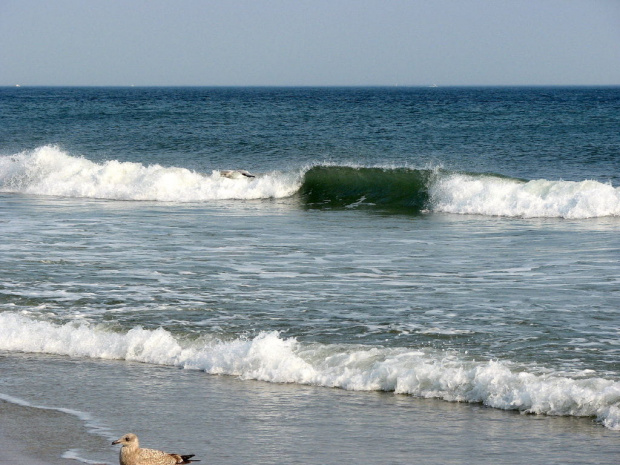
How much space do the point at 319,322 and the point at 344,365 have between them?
1.66 meters

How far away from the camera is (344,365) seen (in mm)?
8844

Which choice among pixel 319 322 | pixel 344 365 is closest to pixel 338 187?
pixel 319 322

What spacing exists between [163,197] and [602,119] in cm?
3349

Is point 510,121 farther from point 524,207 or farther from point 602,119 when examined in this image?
point 524,207

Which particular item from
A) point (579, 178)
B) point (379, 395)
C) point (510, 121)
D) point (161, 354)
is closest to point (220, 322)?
point (161, 354)

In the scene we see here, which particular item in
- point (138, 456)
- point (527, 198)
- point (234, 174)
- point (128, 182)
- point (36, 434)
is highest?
point (527, 198)

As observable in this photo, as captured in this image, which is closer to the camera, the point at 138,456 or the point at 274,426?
the point at 138,456

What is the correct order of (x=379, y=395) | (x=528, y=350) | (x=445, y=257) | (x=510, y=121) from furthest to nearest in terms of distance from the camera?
(x=510, y=121) < (x=445, y=257) < (x=528, y=350) < (x=379, y=395)

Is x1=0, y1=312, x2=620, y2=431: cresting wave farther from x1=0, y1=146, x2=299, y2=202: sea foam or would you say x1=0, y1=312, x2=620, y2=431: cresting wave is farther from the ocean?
x1=0, y1=146, x2=299, y2=202: sea foam

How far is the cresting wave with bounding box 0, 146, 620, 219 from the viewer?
72.2ft

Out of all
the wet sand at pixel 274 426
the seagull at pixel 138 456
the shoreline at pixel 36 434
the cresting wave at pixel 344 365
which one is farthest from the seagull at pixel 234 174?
the seagull at pixel 138 456

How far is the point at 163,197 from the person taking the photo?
86.1 feet

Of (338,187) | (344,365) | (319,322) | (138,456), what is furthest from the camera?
(338,187)

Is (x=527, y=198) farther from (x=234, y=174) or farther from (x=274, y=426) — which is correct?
(x=274, y=426)
